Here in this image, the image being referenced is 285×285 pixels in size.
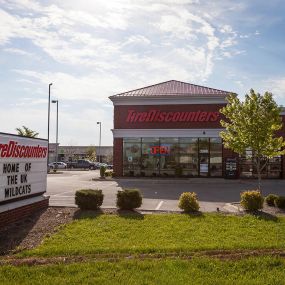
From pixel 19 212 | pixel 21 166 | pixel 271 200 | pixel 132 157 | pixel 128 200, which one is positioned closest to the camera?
pixel 19 212

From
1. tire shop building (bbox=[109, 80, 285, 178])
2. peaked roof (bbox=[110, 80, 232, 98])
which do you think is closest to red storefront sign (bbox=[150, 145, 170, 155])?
tire shop building (bbox=[109, 80, 285, 178])

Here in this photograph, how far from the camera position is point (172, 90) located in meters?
36.9

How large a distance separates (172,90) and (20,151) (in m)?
25.3

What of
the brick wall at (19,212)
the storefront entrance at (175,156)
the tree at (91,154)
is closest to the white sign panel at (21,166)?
the brick wall at (19,212)

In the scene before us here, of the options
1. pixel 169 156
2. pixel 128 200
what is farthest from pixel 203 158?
pixel 128 200

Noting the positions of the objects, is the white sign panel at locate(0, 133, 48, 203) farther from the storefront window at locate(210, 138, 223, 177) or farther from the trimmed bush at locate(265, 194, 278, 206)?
the storefront window at locate(210, 138, 223, 177)

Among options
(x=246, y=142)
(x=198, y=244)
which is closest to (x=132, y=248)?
(x=198, y=244)

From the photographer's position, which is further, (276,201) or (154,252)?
(276,201)

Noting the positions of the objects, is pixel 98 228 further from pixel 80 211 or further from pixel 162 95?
pixel 162 95

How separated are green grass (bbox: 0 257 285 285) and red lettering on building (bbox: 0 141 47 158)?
5067mm

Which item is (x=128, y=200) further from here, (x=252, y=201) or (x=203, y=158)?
(x=203, y=158)

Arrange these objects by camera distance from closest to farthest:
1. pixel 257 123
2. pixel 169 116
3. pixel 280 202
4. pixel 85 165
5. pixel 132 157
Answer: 1. pixel 280 202
2. pixel 257 123
3. pixel 169 116
4. pixel 132 157
5. pixel 85 165

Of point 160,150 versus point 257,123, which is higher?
point 257,123

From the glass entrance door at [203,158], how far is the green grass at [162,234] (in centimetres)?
2196
